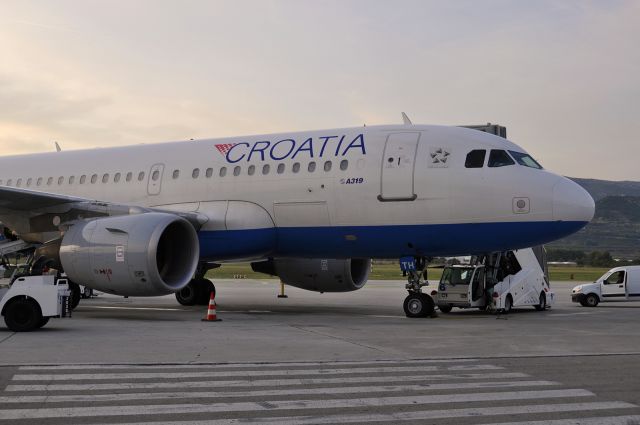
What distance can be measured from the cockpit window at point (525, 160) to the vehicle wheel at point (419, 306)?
3682 mm

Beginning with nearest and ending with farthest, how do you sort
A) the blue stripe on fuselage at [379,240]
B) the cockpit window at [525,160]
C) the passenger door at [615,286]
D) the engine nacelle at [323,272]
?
the blue stripe on fuselage at [379,240] < the cockpit window at [525,160] < the engine nacelle at [323,272] < the passenger door at [615,286]

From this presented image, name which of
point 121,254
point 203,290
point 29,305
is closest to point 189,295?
Result: point 203,290

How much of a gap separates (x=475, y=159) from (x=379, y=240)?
9.14 feet

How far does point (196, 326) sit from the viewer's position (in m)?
15.0

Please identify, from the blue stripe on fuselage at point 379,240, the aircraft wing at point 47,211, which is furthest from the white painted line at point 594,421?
the aircraft wing at point 47,211

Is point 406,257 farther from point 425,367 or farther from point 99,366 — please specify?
point 99,366

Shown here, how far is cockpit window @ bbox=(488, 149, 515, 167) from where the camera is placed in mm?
16844

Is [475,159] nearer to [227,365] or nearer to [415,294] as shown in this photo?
[415,294]

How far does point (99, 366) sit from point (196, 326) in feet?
18.9

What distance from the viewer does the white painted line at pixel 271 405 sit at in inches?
264

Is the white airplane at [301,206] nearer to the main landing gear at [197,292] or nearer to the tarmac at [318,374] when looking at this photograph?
the tarmac at [318,374]

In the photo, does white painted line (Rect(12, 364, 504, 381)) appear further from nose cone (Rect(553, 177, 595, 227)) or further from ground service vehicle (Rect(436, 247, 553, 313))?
ground service vehicle (Rect(436, 247, 553, 313))

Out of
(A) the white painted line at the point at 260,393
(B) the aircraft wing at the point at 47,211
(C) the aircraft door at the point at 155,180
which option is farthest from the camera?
(C) the aircraft door at the point at 155,180

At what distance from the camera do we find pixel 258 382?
837 centimetres
